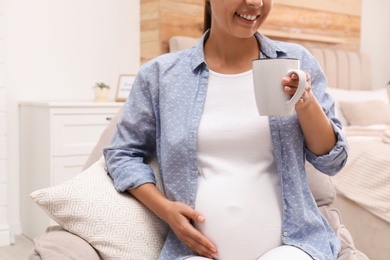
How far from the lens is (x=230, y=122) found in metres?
1.24

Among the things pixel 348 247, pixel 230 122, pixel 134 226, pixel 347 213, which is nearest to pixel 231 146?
pixel 230 122

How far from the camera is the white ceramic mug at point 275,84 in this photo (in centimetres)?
100

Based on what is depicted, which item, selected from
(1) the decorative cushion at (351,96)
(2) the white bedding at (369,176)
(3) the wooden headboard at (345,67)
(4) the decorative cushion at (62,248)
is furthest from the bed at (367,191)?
(4) the decorative cushion at (62,248)

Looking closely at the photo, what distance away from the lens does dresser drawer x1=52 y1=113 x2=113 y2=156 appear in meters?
3.05

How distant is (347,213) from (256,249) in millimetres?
1681

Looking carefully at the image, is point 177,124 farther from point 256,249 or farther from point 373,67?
point 373,67

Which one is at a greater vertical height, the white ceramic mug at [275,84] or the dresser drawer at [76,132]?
the white ceramic mug at [275,84]

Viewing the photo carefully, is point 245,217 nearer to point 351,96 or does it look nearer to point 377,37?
point 351,96

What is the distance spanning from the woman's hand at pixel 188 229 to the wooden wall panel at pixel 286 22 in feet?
7.84

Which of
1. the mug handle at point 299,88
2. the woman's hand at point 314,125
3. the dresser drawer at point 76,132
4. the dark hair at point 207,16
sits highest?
the dark hair at point 207,16

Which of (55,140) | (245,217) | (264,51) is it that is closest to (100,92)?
(55,140)

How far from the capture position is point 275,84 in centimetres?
100

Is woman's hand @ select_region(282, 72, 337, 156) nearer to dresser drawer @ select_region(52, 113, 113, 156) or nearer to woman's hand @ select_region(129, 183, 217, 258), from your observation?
woman's hand @ select_region(129, 183, 217, 258)

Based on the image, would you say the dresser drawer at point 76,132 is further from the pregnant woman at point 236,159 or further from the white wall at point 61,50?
the pregnant woman at point 236,159
